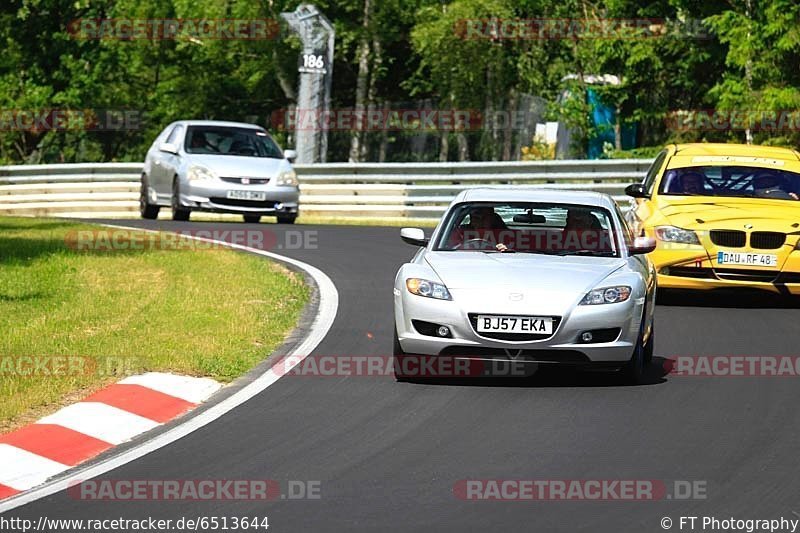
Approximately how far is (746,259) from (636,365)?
4681mm

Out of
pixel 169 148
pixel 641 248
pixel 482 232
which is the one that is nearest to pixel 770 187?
pixel 641 248

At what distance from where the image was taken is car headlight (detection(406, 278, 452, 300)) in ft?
35.9

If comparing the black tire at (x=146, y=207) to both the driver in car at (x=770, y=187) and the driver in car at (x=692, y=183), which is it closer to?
the driver in car at (x=692, y=183)

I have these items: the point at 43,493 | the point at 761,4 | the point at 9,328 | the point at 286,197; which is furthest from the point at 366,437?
the point at 761,4

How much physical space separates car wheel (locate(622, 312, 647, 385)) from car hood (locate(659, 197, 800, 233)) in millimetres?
4561

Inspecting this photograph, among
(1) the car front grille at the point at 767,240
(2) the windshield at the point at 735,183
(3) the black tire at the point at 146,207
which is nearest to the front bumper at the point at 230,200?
(3) the black tire at the point at 146,207

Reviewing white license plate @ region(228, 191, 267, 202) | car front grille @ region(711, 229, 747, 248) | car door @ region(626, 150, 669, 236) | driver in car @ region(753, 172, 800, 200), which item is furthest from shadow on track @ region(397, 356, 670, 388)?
white license plate @ region(228, 191, 267, 202)

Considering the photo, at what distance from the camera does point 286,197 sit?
83.5 ft

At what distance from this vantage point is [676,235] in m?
15.6

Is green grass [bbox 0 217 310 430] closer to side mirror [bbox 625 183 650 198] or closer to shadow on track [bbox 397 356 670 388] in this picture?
shadow on track [bbox 397 356 670 388]

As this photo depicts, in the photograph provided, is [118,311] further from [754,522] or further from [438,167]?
[438,167]

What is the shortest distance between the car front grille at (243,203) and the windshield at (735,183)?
964 centimetres

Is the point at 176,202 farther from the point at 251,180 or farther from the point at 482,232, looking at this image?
the point at 482,232

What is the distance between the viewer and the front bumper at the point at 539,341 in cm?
1070
